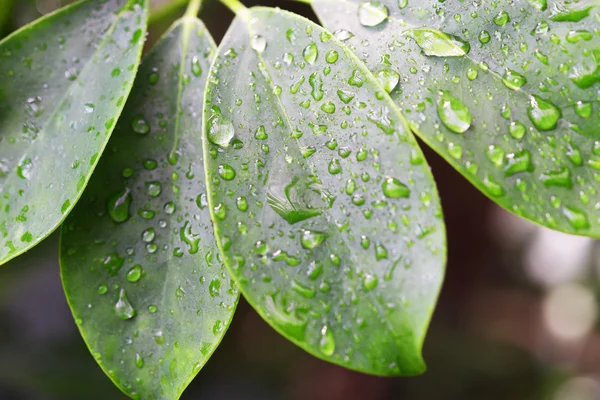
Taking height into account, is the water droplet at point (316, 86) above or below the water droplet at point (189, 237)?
above

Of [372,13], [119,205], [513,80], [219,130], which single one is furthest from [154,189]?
[513,80]

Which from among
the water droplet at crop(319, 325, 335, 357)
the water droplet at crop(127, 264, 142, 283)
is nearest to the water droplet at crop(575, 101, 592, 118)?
the water droplet at crop(319, 325, 335, 357)

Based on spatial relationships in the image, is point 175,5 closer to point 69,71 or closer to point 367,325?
point 69,71

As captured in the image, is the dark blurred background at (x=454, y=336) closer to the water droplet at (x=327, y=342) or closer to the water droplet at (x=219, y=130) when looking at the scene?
the water droplet at (x=219, y=130)

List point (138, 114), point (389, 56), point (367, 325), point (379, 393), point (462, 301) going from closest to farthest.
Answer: point (367, 325) → point (389, 56) → point (138, 114) → point (379, 393) → point (462, 301)

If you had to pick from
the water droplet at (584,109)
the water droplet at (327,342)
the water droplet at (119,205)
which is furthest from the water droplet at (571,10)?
the water droplet at (119,205)

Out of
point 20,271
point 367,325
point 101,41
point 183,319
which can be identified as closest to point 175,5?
point 101,41

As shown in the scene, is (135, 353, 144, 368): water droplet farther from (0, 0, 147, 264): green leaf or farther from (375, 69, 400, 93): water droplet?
(375, 69, 400, 93): water droplet
